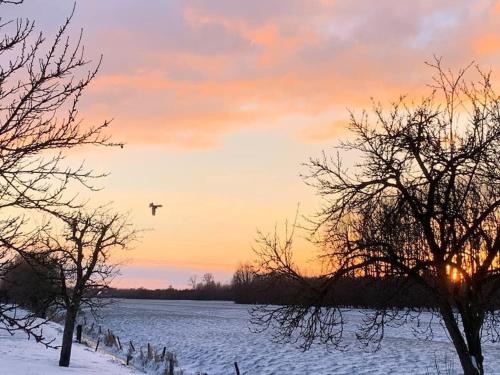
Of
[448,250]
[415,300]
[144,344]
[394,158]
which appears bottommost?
[144,344]

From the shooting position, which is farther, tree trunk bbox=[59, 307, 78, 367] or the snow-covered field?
the snow-covered field

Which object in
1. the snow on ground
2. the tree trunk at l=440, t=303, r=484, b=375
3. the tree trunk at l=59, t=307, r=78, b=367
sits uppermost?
the tree trunk at l=440, t=303, r=484, b=375

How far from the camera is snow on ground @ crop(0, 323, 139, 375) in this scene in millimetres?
18703

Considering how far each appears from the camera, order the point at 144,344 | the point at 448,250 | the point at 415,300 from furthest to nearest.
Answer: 1. the point at 144,344
2. the point at 415,300
3. the point at 448,250

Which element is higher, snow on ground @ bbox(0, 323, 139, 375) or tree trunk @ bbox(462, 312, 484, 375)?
tree trunk @ bbox(462, 312, 484, 375)

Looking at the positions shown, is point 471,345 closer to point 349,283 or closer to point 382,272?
point 382,272

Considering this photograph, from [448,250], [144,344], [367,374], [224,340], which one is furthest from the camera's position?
[224,340]

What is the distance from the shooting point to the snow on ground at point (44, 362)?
1870 cm

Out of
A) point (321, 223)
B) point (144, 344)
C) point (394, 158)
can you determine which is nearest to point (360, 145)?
point (394, 158)

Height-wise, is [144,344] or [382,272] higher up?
[382,272]

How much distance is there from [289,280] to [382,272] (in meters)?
2.12

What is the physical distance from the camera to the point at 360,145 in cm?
1231

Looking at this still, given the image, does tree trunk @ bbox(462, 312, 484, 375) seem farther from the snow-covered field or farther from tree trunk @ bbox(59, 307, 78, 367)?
tree trunk @ bbox(59, 307, 78, 367)

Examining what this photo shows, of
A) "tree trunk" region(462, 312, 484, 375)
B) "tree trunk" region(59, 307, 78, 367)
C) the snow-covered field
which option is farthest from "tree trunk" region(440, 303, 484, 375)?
"tree trunk" region(59, 307, 78, 367)
